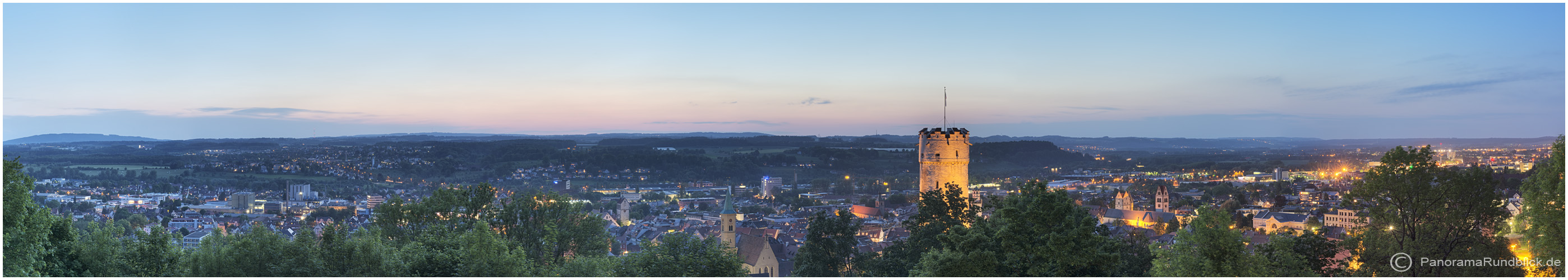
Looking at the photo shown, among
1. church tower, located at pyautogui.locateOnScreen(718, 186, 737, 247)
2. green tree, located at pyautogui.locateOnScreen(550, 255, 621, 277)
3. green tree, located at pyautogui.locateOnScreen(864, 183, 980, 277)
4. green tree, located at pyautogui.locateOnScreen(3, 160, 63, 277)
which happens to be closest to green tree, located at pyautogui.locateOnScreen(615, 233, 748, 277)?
green tree, located at pyautogui.locateOnScreen(550, 255, 621, 277)

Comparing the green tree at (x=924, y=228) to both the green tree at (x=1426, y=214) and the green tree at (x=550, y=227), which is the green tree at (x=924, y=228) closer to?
the green tree at (x=550, y=227)

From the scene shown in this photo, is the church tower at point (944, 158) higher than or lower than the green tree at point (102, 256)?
higher

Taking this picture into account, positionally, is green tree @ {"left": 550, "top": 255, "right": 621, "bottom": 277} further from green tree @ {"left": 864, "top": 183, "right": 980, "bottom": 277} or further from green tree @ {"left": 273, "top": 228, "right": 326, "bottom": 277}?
green tree @ {"left": 864, "top": 183, "right": 980, "bottom": 277}

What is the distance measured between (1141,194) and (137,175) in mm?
117058

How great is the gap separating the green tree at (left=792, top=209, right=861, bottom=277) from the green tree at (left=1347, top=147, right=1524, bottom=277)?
1057 centimetres

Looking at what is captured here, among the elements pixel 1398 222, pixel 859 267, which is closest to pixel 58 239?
pixel 859 267

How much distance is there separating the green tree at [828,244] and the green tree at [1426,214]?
10565mm

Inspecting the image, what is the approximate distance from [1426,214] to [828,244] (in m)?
A: 12.1

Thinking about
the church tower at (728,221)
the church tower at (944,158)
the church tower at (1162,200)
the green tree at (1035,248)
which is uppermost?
the church tower at (944,158)

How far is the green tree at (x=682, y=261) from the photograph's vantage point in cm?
1714

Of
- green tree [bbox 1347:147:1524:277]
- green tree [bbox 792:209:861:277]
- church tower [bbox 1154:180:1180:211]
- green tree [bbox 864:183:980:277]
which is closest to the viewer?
green tree [bbox 1347:147:1524:277]

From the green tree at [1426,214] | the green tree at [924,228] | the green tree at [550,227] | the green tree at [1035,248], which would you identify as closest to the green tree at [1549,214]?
the green tree at [1426,214]

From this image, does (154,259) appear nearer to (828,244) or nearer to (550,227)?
(550,227)

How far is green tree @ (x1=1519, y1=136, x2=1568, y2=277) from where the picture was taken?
14047mm
